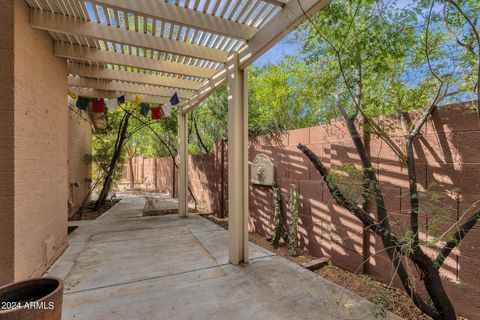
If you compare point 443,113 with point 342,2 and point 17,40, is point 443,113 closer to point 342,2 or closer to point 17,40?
point 342,2

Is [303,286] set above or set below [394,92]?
below

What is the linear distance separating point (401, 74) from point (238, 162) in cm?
191

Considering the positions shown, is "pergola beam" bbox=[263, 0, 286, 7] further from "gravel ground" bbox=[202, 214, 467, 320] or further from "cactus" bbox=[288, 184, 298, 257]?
"gravel ground" bbox=[202, 214, 467, 320]

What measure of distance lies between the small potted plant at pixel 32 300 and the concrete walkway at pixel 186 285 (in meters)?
0.47

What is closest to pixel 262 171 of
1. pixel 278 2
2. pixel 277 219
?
pixel 277 219

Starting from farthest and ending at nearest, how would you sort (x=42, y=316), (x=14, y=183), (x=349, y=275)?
(x=349, y=275) → (x=14, y=183) → (x=42, y=316)

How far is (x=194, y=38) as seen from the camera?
3199mm

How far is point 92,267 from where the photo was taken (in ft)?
9.82

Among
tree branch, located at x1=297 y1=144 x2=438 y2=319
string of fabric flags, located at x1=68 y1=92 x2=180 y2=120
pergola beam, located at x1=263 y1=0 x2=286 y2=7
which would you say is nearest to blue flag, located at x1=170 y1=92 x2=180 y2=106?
string of fabric flags, located at x1=68 y1=92 x2=180 y2=120

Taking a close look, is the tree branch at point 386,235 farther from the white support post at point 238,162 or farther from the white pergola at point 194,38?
the white pergola at point 194,38

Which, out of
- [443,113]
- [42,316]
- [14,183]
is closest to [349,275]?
[443,113]

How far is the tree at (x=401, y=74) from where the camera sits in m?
1.80

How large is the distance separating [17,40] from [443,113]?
3.85 metres

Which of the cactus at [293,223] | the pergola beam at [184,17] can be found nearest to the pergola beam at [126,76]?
the pergola beam at [184,17]
